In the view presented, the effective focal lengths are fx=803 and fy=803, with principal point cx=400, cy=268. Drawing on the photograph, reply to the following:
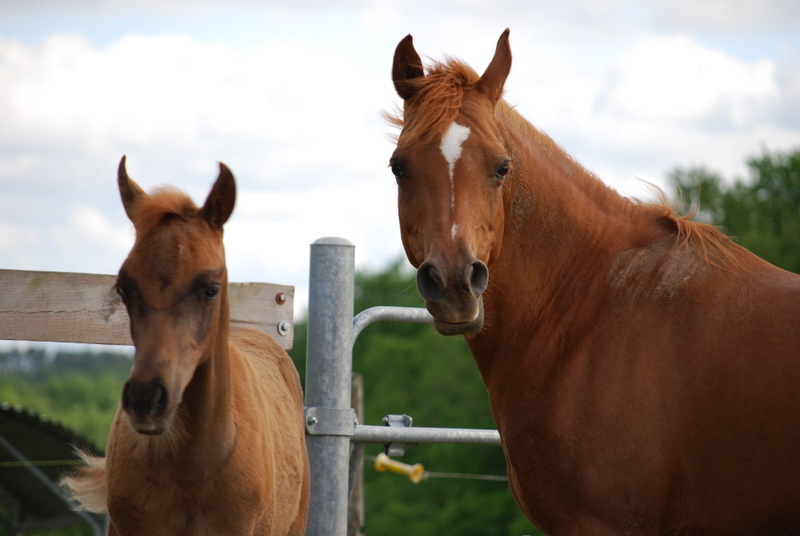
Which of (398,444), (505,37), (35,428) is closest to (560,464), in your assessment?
(398,444)

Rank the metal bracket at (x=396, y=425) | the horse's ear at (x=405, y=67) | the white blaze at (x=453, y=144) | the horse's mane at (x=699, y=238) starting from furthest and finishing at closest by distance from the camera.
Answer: the metal bracket at (x=396, y=425)
the horse's ear at (x=405, y=67)
the horse's mane at (x=699, y=238)
the white blaze at (x=453, y=144)

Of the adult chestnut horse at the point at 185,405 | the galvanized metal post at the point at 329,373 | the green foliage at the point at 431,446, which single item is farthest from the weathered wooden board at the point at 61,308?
the green foliage at the point at 431,446

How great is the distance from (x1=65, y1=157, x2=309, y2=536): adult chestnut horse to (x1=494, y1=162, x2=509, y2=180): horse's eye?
1102 mm

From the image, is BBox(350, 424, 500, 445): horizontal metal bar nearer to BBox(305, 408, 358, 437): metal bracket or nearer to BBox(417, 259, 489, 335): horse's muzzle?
BBox(305, 408, 358, 437): metal bracket

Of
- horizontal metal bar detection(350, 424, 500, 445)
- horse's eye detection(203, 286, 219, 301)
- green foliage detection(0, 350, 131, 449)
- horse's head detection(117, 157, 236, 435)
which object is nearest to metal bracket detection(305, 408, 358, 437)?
horizontal metal bar detection(350, 424, 500, 445)

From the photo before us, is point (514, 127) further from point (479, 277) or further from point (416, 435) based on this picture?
point (416, 435)

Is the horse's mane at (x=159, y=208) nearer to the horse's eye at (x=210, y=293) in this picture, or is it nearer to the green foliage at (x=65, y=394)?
the horse's eye at (x=210, y=293)

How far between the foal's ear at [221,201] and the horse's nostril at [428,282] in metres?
0.94

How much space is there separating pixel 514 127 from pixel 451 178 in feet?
1.82

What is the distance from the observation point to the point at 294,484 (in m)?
4.03

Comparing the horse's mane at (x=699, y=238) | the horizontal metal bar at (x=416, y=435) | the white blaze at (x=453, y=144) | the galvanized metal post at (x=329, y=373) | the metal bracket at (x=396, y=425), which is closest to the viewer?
the white blaze at (x=453, y=144)

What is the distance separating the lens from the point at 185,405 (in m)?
3.44

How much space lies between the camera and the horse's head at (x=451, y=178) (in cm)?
295

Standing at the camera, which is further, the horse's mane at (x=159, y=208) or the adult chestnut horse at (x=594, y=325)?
the horse's mane at (x=159, y=208)
